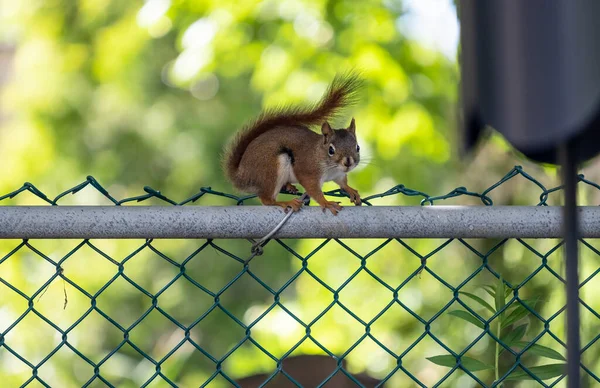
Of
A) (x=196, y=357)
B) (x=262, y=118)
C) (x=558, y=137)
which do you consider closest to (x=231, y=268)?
(x=196, y=357)

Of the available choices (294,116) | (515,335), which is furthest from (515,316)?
(294,116)

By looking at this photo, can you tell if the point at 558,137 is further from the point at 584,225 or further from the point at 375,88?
the point at 375,88

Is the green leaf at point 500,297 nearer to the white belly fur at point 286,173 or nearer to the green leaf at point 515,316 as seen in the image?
the green leaf at point 515,316

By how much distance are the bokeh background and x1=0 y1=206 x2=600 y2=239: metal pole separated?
2.89 feet

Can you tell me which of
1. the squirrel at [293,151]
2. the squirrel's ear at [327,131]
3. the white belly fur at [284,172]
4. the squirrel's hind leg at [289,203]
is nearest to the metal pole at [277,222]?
the squirrel's hind leg at [289,203]

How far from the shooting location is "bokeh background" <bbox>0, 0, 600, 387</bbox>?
10.8 feet

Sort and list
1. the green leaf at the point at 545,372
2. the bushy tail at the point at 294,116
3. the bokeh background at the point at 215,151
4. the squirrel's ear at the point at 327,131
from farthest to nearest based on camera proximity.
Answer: the bokeh background at the point at 215,151, the squirrel's ear at the point at 327,131, the bushy tail at the point at 294,116, the green leaf at the point at 545,372

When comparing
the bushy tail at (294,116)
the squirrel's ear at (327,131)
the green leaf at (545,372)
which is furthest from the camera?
the squirrel's ear at (327,131)

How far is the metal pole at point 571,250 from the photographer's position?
0.56 meters

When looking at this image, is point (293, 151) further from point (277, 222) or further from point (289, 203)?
point (277, 222)

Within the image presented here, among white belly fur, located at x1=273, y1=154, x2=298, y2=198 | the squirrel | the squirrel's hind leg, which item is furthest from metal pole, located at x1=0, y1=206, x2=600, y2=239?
white belly fur, located at x1=273, y1=154, x2=298, y2=198

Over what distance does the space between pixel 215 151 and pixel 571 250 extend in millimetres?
4186

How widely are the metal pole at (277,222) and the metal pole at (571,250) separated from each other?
2.33 feet

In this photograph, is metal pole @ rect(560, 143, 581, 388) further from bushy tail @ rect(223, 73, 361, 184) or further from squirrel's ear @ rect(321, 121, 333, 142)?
squirrel's ear @ rect(321, 121, 333, 142)
